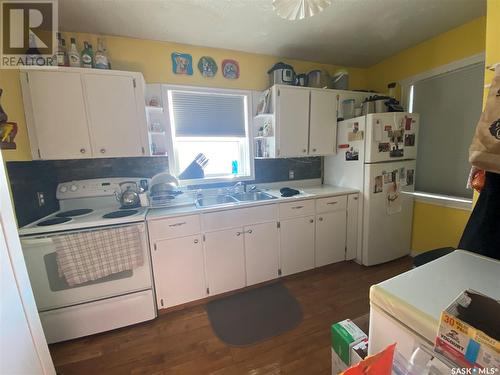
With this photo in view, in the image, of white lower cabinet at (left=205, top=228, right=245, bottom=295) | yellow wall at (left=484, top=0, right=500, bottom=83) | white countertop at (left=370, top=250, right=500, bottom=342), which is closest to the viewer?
white countertop at (left=370, top=250, right=500, bottom=342)

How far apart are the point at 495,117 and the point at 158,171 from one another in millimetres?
2462

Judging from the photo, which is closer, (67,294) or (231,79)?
(67,294)

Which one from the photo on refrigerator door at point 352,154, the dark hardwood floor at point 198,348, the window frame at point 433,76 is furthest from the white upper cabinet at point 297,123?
the dark hardwood floor at point 198,348

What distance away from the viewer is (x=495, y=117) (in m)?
0.82

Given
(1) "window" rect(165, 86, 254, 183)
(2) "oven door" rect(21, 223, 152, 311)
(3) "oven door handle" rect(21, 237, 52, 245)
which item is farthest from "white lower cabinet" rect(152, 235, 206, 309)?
(1) "window" rect(165, 86, 254, 183)

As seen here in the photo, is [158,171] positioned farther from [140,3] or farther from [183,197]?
[140,3]

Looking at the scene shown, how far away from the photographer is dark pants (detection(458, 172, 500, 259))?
1044mm

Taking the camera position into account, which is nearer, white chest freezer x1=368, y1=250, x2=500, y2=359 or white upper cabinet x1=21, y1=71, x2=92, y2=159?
white chest freezer x1=368, y1=250, x2=500, y2=359

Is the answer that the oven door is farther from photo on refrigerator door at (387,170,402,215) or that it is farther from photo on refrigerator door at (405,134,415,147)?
photo on refrigerator door at (405,134,415,147)

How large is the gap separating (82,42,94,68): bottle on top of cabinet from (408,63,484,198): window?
11.4 feet

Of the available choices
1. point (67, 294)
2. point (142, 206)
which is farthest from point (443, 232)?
point (67, 294)

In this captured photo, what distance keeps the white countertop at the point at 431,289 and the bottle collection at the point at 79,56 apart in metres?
2.56

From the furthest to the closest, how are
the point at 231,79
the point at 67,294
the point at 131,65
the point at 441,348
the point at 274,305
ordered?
the point at 231,79 < the point at 131,65 < the point at 274,305 < the point at 67,294 < the point at 441,348

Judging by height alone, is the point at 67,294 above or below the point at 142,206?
below
